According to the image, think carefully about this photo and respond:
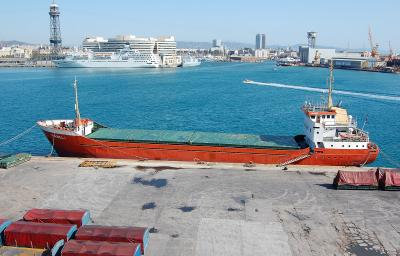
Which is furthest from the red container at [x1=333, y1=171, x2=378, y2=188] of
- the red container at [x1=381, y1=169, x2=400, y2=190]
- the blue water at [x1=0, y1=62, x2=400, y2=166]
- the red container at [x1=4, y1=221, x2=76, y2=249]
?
the red container at [x1=4, y1=221, x2=76, y2=249]

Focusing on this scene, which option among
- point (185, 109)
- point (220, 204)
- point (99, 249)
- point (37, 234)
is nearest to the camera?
point (99, 249)

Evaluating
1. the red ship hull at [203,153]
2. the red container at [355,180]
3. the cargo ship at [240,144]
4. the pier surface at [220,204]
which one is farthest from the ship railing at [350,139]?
the red container at [355,180]

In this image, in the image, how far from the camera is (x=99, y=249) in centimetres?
1812

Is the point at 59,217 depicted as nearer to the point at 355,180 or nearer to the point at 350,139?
the point at 355,180

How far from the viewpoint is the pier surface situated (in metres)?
21.0

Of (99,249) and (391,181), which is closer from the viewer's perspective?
(99,249)

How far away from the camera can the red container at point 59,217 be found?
2161 cm

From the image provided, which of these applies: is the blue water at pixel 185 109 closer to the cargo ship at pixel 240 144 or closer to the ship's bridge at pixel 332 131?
Answer: the cargo ship at pixel 240 144

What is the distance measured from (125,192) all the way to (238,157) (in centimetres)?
1324

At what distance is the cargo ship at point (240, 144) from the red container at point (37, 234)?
18.5 meters

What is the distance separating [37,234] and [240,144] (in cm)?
2223

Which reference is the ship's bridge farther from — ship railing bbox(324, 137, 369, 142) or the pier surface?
the pier surface

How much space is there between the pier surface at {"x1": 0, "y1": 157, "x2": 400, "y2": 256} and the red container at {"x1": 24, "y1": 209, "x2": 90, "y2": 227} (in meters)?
1.69

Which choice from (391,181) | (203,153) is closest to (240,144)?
(203,153)
